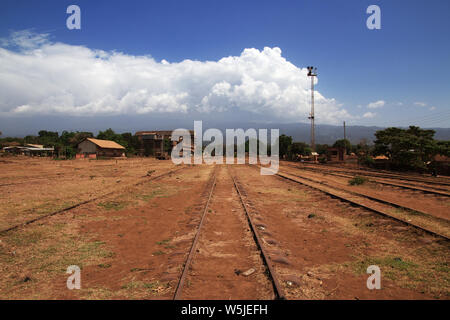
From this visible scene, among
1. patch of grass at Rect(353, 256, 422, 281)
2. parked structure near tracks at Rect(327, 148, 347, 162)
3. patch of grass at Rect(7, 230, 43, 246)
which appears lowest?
patch of grass at Rect(353, 256, 422, 281)

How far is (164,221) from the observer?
988cm

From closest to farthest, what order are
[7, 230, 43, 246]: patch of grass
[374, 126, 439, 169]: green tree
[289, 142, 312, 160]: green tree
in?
[7, 230, 43, 246]: patch of grass → [374, 126, 439, 169]: green tree → [289, 142, 312, 160]: green tree

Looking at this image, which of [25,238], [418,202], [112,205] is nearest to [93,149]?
[112,205]

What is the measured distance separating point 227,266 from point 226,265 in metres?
0.05

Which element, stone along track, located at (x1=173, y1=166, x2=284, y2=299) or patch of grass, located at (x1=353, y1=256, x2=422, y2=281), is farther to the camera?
patch of grass, located at (x1=353, y1=256, x2=422, y2=281)

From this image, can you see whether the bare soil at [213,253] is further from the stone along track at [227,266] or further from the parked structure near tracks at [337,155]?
the parked structure near tracks at [337,155]

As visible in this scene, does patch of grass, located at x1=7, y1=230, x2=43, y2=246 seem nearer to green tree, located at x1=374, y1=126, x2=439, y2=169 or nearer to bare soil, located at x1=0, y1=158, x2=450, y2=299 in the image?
bare soil, located at x1=0, y1=158, x2=450, y2=299

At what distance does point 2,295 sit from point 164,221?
549cm

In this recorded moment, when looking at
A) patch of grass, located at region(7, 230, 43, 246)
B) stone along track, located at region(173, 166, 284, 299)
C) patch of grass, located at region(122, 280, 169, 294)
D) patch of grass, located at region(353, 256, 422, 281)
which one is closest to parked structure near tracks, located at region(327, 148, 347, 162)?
stone along track, located at region(173, 166, 284, 299)

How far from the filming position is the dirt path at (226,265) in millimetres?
4707

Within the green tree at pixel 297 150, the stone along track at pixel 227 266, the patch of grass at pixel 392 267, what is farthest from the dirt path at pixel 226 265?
the green tree at pixel 297 150

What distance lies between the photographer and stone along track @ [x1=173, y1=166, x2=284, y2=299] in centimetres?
469
